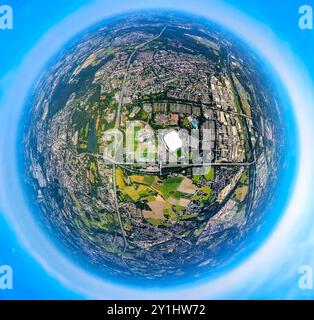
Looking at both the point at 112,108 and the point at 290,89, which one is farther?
the point at 290,89

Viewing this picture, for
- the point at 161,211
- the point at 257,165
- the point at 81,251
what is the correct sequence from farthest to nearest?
the point at 81,251
the point at 257,165
the point at 161,211

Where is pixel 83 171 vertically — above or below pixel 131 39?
below

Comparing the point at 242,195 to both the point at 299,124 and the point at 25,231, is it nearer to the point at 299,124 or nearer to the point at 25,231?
the point at 299,124

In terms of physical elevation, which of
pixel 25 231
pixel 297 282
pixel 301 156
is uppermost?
pixel 301 156

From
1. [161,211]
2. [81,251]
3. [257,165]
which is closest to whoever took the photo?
[161,211]

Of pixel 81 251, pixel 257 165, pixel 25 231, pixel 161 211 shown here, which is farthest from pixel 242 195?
pixel 25 231

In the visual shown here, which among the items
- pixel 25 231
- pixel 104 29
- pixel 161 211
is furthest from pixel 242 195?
pixel 25 231
